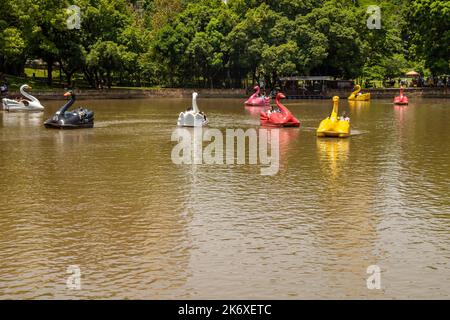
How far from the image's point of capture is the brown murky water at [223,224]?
36.8 feet

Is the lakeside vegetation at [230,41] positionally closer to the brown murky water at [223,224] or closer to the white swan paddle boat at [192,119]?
the white swan paddle boat at [192,119]

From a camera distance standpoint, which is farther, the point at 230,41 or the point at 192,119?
the point at 230,41

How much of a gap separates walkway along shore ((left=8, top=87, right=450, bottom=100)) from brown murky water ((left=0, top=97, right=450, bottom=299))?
45.9 metres

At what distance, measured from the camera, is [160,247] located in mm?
13125

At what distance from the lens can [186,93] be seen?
80.9m

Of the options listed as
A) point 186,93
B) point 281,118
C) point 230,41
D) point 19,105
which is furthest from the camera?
point 230,41

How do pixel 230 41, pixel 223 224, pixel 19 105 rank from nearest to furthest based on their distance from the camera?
pixel 223 224 → pixel 19 105 → pixel 230 41

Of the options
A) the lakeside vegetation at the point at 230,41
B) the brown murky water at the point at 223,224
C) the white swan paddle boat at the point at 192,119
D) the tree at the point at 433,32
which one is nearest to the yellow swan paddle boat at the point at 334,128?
the brown murky water at the point at 223,224

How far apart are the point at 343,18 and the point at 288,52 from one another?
9.45 metres

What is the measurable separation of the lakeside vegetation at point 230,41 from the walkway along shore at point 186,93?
9.91 feet

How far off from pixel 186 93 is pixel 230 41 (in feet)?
27.9

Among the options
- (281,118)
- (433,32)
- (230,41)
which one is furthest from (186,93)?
(281,118)

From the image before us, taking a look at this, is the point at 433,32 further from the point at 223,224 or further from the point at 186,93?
the point at 223,224
